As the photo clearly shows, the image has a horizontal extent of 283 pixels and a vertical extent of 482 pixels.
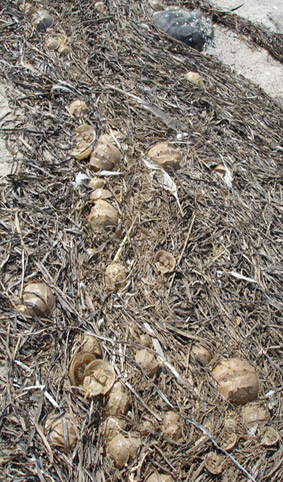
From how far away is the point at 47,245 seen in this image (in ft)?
7.84

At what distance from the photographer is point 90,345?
1.99 metres

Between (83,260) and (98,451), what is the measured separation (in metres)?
0.95

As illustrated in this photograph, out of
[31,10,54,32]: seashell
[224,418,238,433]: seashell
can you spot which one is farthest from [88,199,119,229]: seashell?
[31,10,54,32]: seashell

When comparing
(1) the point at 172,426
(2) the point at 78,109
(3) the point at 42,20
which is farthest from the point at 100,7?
(1) the point at 172,426

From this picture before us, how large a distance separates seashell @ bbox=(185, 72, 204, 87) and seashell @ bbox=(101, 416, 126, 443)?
2.69 meters

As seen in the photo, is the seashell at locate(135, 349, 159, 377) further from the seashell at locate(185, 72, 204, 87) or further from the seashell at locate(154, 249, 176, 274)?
the seashell at locate(185, 72, 204, 87)

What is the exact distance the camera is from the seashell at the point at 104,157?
269cm

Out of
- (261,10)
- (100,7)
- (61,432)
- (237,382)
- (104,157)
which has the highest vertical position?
(261,10)

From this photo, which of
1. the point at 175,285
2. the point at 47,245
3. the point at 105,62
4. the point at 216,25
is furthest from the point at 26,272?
the point at 216,25

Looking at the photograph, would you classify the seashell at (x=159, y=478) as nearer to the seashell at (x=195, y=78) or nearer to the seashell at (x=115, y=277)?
the seashell at (x=115, y=277)

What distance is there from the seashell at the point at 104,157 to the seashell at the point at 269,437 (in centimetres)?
169

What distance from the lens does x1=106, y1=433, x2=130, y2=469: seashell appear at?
1743mm

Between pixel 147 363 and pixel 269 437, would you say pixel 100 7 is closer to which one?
pixel 147 363

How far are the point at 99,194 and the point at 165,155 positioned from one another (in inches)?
21.5
